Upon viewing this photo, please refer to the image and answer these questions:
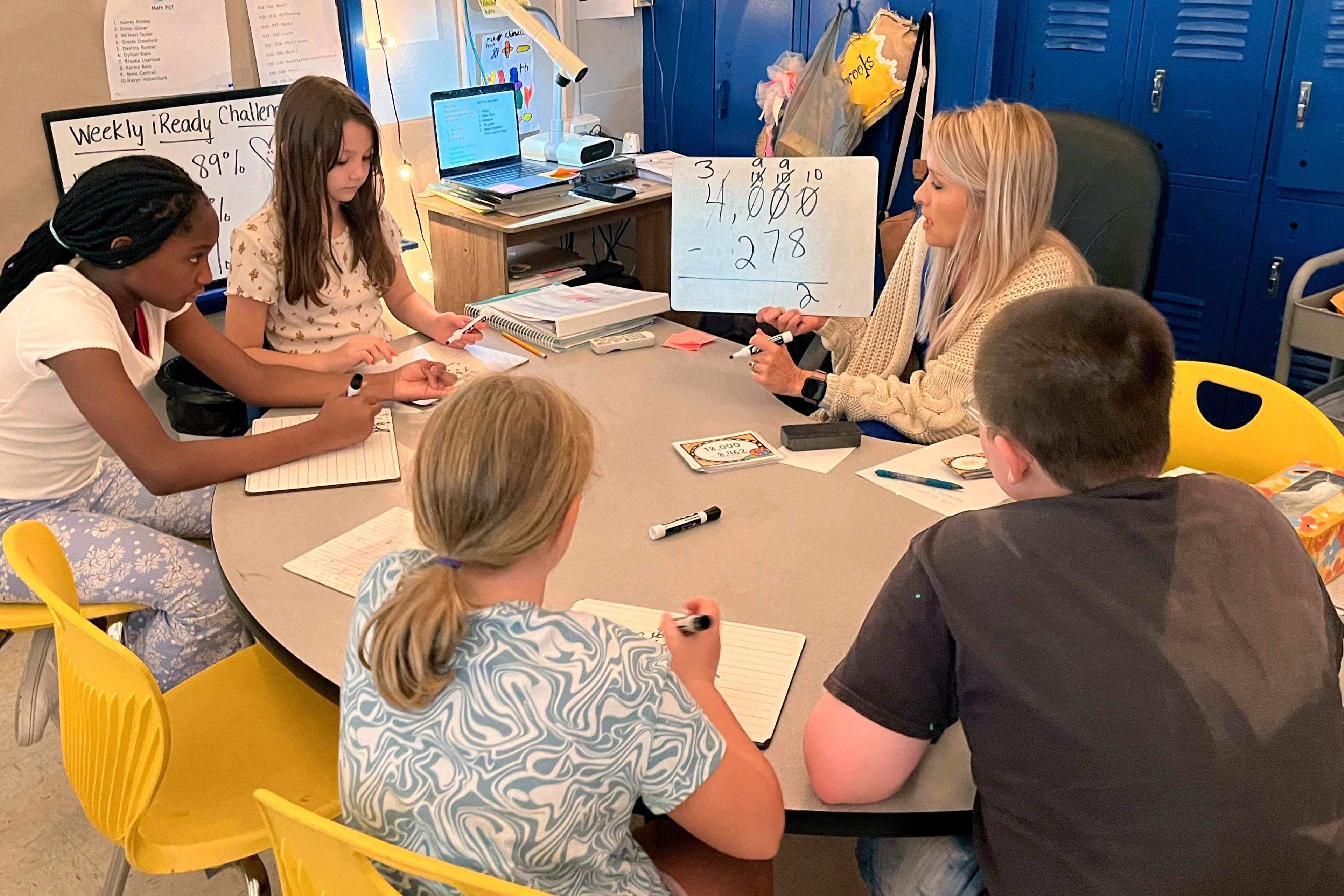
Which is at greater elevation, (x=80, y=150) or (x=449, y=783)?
(x=80, y=150)

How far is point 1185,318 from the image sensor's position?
3.13 m

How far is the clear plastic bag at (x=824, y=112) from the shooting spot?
10.8ft

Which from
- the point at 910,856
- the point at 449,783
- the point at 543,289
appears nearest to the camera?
the point at 449,783

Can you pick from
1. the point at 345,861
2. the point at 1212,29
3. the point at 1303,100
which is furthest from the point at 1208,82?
the point at 345,861

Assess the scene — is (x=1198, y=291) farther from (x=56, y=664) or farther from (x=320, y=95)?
(x=56, y=664)

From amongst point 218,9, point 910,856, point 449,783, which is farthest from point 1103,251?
point 218,9

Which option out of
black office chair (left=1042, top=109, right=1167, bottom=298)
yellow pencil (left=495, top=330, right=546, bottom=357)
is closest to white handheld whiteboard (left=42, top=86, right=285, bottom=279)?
yellow pencil (left=495, top=330, right=546, bottom=357)

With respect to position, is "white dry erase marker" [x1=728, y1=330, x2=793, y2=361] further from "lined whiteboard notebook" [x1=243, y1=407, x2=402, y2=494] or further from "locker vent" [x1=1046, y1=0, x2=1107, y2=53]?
"locker vent" [x1=1046, y1=0, x2=1107, y2=53]

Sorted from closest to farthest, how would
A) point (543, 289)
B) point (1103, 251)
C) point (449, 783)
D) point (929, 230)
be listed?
point (449, 783) < point (929, 230) < point (1103, 251) < point (543, 289)

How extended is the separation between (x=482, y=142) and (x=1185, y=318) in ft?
6.93

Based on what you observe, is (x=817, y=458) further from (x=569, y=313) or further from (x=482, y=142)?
(x=482, y=142)

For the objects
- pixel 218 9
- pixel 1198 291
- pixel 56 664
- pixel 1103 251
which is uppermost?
pixel 218 9

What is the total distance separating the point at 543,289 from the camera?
2428 millimetres

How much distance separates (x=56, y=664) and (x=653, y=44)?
2.98 meters
